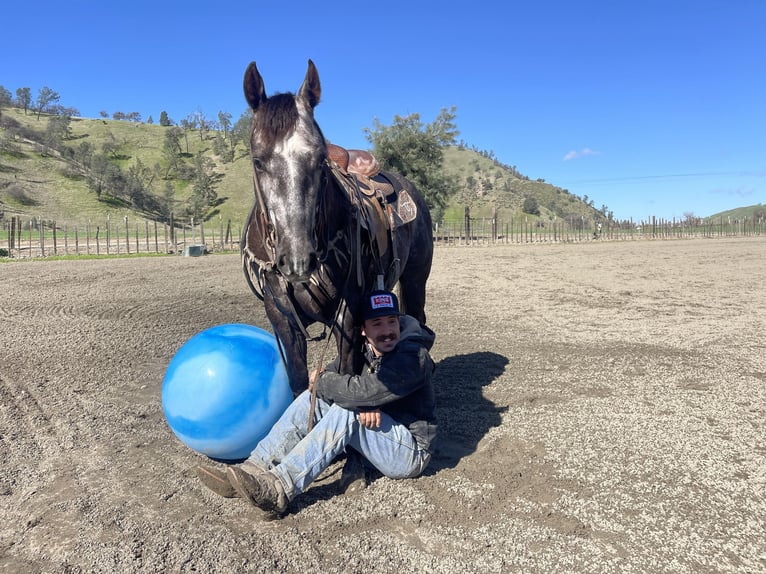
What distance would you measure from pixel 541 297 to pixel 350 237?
8286mm

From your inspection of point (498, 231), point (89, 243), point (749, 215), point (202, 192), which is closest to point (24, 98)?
point (202, 192)

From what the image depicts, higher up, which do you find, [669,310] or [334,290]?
[334,290]

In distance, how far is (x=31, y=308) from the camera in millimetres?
8133

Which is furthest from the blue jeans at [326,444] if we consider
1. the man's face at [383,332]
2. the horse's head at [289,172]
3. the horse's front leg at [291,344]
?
the horse's head at [289,172]

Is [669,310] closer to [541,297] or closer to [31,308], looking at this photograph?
[541,297]

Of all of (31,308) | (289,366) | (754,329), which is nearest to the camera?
(289,366)

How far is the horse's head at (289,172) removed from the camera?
2.06 metres

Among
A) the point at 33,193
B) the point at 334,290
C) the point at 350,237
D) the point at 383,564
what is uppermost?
the point at 33,193

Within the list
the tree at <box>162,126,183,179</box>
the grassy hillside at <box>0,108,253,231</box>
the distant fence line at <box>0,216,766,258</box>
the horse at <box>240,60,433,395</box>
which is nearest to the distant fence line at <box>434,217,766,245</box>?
the distant fence line at <box>0,216,766,258</box>

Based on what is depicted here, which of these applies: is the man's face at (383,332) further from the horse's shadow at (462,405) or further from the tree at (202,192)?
the tree at (202,192)

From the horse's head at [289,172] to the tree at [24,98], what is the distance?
316 feet

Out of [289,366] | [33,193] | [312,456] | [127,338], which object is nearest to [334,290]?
[289,366]

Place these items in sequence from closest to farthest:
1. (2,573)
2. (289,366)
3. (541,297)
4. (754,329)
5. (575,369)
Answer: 1. (2,573)
2. (289,366)
3. (575,369)
4. (754,329)
5. (541,297)

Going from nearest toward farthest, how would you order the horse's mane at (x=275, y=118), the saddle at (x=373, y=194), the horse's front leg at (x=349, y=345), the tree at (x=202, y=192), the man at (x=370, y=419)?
the horse's mane at (x=275, y=118) < the man at (x=370, y=419) < the horse's front leg at (x=349, y=345) < the saddle at (x=373, y=194) < the tree at (x=202, y=192)
